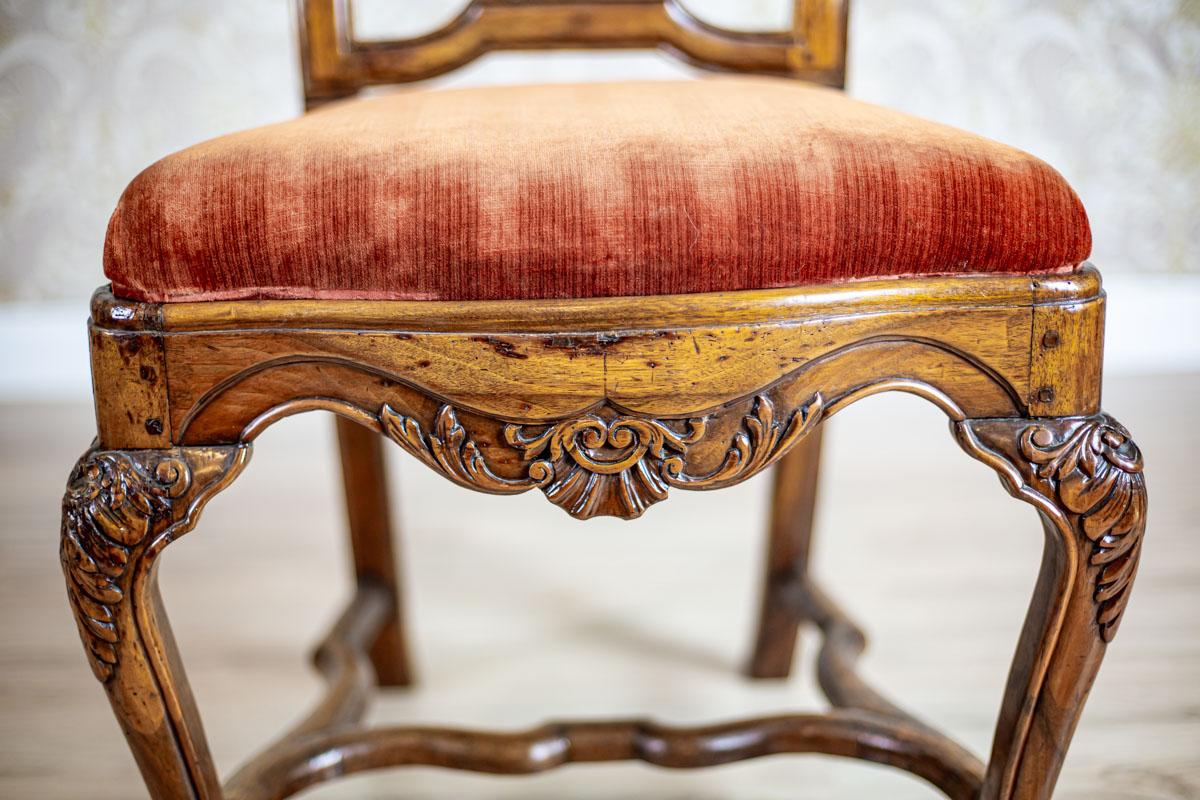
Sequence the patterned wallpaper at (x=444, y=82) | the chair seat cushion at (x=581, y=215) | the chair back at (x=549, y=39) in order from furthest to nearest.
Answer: the patterned wallpaper at (x=444, y=82), the chair back at (x=549, y=39), the chair seat cushion at (x=581, y=215)

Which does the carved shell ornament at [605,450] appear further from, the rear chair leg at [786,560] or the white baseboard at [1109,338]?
the white baseboard at [1109,338]

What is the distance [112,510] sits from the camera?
547 mm

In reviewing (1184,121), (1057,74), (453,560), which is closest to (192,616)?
(453,560)

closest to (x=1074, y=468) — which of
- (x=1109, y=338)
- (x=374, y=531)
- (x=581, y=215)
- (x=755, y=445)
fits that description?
(x=755, y=445)

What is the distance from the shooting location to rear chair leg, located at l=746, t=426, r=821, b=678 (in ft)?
3.23

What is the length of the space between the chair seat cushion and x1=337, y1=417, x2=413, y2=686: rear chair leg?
0.41 meters

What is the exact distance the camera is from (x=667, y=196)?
51cm

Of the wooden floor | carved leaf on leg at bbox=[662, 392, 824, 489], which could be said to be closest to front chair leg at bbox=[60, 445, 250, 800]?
carved leaf on leg at bbox=[662, 392, 824, 489]

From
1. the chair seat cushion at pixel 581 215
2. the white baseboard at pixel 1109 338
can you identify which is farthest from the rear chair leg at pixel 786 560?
the white baseboard at pixel 1109 338

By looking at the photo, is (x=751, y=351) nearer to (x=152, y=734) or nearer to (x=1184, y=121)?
(x=152, y=734)

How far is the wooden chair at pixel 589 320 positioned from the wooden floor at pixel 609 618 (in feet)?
1.21

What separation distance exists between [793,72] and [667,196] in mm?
462

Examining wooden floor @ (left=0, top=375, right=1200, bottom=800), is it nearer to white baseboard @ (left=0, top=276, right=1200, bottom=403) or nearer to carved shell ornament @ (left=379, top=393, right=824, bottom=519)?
white baseboard @ (left=0, top=276, right=1200, bottom=403)

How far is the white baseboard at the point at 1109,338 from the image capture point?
1977 millimetres
